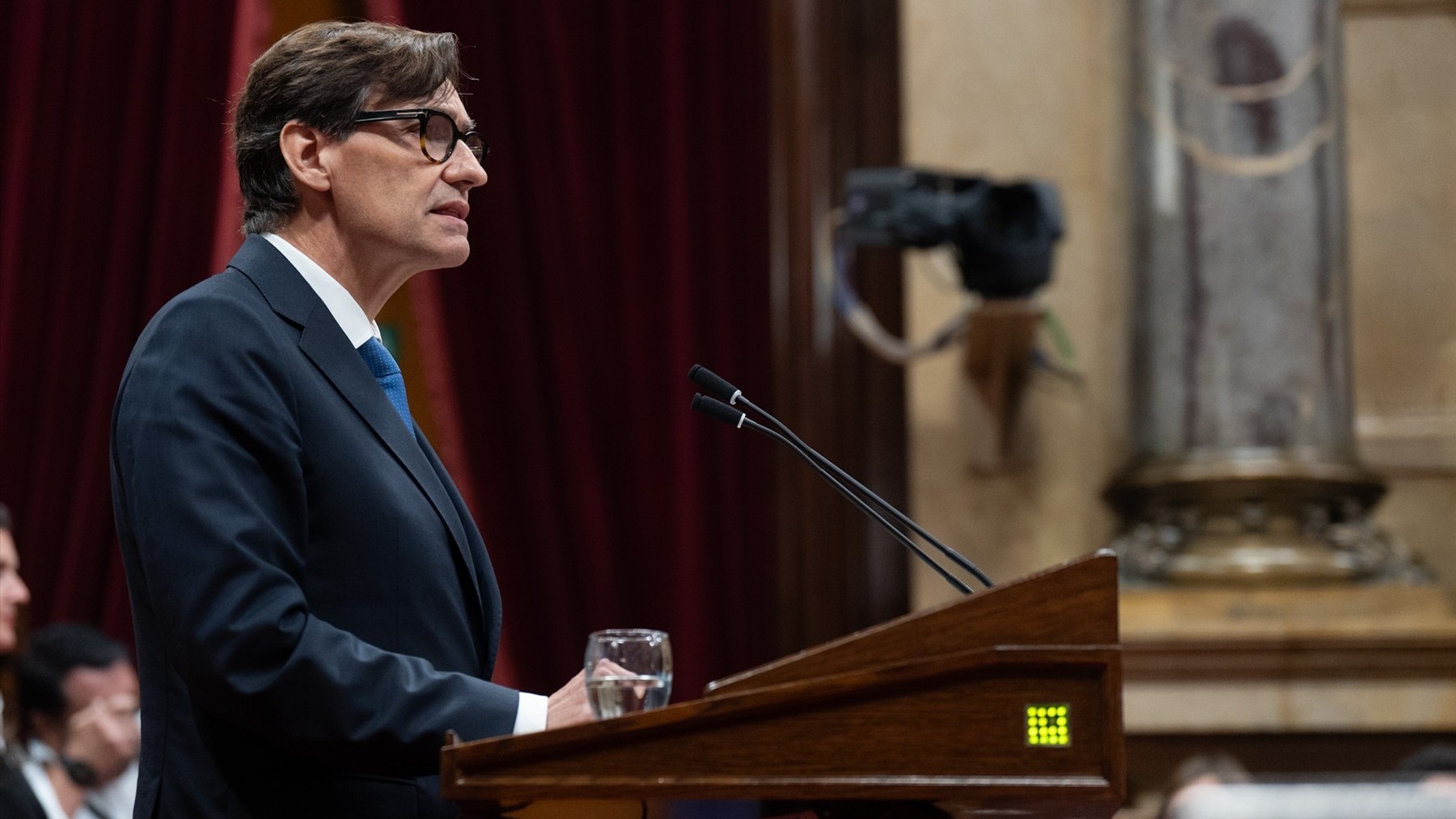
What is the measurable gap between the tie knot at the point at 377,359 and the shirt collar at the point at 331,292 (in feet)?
0.07

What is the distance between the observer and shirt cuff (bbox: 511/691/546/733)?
1562mm

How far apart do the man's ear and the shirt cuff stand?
0.62m

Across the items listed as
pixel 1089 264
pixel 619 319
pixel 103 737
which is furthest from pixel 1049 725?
pixel 619 319

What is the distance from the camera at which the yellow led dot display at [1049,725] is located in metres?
1.43

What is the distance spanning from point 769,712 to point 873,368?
3478 mm

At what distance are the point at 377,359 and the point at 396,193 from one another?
18 cm

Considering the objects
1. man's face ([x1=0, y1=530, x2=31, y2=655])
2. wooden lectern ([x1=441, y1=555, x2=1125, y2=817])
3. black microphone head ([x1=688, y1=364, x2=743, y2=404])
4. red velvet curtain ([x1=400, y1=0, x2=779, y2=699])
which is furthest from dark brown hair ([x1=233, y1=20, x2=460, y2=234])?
red velvet curtain ([x1=400, y1=0, x2=779, y2=699])

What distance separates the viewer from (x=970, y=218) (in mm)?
4133

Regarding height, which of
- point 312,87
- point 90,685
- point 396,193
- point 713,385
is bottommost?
point 90,685

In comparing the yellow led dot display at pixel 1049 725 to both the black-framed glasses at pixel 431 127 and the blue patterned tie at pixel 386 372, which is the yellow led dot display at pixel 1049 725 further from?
the black-framed glasses at pixel 431 127

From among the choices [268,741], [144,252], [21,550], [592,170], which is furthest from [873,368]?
[268,741]

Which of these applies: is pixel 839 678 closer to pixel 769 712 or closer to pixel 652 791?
pixel 769 712

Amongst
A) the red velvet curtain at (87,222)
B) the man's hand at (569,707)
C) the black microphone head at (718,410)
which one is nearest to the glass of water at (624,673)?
the man's hand at (569,707)

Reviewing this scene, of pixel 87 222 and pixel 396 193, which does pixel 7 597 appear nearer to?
pixel 87 222
